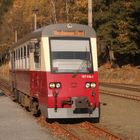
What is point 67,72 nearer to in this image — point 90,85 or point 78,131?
point 90,85

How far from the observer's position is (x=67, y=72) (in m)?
17.3

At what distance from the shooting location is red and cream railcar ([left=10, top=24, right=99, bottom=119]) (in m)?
17.0

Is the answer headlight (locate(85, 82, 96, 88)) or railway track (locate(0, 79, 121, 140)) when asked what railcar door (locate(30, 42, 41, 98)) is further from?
headlight (locate(85, 82, 96, 88))

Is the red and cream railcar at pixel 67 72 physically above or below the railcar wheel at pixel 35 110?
above

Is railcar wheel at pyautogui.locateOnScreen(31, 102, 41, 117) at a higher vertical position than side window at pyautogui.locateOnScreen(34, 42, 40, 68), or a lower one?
lower

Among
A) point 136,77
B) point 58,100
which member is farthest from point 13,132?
point 136,77

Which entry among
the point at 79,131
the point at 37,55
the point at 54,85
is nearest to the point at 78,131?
the point at 79,131

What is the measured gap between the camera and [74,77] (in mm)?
17266

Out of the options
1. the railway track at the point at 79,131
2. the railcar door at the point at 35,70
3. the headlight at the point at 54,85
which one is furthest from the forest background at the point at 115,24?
the headlight at the point at 54,85

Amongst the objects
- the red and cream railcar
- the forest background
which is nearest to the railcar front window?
the red and cream railcar

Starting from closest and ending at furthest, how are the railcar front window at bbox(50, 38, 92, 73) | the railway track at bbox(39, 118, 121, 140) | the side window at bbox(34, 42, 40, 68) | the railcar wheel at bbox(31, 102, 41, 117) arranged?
the railway track at bbox(39, 118, 121, 140)
the railcar front window at bbox(50, 38, 92, 73)
the side window at bbox(34, 42, 40, 68)
the railcar wheel at bbox(31, 102, 41, 117)

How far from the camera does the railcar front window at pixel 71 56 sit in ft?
56.9

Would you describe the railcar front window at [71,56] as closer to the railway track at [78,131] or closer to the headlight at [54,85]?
the headlight at [54,85]

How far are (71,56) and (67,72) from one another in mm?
567
